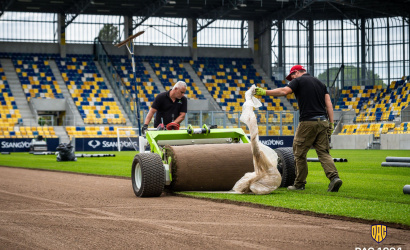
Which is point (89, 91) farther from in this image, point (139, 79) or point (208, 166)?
point (208, 166)

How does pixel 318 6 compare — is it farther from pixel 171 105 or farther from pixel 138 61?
pixel 171 105

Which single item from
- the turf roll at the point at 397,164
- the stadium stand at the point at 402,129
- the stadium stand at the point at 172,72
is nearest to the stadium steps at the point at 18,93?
the stadium stand at the point at 172,72

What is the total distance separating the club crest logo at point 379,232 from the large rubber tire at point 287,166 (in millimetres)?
4759

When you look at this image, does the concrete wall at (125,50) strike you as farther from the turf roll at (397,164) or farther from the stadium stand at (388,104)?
the turf roll at (397,164)

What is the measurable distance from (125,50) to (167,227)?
168 ft

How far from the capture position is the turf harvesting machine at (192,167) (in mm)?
11086

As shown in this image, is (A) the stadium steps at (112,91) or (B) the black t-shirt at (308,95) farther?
(A) the stadium steps at (112,91)

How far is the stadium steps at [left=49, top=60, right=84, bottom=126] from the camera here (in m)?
48.9

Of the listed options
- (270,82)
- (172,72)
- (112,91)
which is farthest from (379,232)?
(270,82)

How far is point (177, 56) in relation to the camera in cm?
5925

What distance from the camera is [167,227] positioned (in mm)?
7613

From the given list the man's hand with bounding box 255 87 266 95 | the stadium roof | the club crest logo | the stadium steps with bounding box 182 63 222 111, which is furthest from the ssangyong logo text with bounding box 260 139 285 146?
the club crest logo

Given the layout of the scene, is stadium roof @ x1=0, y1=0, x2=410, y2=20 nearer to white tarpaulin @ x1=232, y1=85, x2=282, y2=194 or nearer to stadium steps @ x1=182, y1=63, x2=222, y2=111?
stadium steps @ x1=182, y1=63, x2=222, y2=111

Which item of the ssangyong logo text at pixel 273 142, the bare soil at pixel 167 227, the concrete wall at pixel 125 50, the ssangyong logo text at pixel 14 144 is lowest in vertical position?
the ssangyong logo text at pixel 14 144
